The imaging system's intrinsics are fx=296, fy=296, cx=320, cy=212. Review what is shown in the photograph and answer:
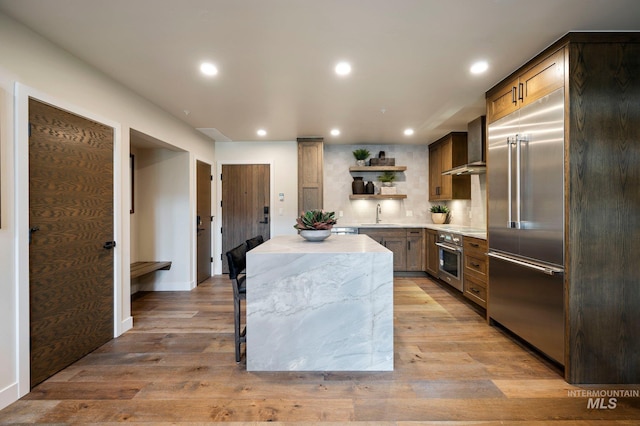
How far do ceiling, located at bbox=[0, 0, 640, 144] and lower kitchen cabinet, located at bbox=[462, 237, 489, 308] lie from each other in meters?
1.62

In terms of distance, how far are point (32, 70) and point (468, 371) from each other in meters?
3.70

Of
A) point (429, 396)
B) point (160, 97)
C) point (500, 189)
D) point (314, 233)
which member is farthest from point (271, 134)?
point (429, 396)

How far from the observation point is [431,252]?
4809mm

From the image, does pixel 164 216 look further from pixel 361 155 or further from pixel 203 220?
pixel 361 155

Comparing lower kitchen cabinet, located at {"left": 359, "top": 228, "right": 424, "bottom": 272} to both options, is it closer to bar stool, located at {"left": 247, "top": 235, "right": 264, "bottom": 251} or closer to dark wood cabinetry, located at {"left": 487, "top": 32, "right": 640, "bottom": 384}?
bar stool, located at {"left": 247, "top": 235, "right": 264, "bottom": 251}

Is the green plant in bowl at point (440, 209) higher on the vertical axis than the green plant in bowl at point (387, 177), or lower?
lower

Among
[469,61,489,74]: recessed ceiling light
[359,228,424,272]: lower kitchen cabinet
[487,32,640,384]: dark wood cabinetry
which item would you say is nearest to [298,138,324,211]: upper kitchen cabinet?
[359,228,424,272]: lower kitchen cabinet

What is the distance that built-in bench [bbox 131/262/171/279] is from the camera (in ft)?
12.2

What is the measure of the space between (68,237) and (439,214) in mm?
5036

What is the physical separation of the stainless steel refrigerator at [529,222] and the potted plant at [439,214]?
2.40 m

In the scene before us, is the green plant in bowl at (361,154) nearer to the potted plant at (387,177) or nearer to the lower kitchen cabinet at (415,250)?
the potted plant at (387,177)

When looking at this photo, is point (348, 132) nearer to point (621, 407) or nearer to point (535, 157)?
point (535, 157)

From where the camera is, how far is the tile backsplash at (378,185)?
561cm

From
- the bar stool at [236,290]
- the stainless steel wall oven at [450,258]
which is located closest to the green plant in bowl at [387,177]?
the stainless steel wall oven at [450,258]
